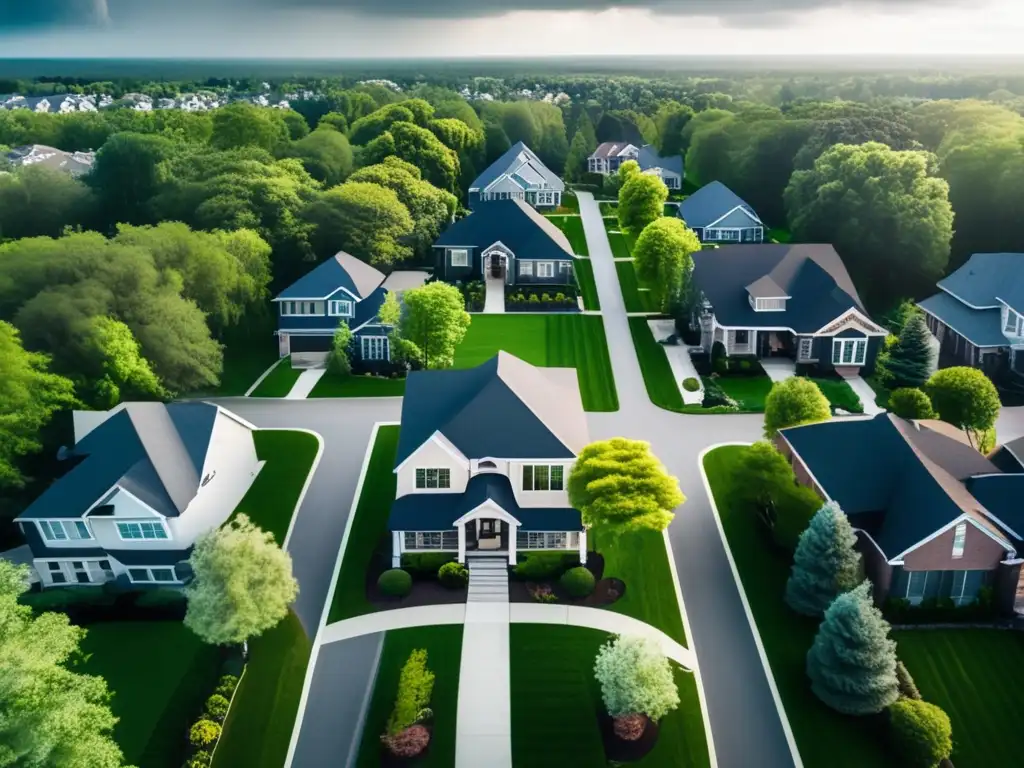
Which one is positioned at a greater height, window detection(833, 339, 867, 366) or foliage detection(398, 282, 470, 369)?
foliage detection(398, 282, 470, 369)

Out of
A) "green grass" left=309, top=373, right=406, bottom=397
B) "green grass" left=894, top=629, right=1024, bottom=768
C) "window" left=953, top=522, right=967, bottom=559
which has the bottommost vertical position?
"green grass" left=894, top=629, right=1024, bottom=768

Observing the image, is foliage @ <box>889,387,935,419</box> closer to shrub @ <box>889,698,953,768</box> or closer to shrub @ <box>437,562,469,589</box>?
shrub @ <box>889,698,953,768</box>

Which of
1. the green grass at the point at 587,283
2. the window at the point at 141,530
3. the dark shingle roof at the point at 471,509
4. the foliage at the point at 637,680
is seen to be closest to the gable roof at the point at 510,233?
the green grass at the point at 587,283

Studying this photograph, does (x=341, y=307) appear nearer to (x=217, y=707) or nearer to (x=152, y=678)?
(x=152, y=678)

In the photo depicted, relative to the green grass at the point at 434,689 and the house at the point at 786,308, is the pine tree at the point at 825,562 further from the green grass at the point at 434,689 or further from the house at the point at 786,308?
the house at the point at 786,308

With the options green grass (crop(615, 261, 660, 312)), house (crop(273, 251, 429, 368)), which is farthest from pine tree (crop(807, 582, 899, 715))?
green grass (crop(615, 261, 660, 312))

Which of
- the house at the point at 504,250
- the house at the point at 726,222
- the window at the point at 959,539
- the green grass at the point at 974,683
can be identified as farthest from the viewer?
the house at the point at 726,222
